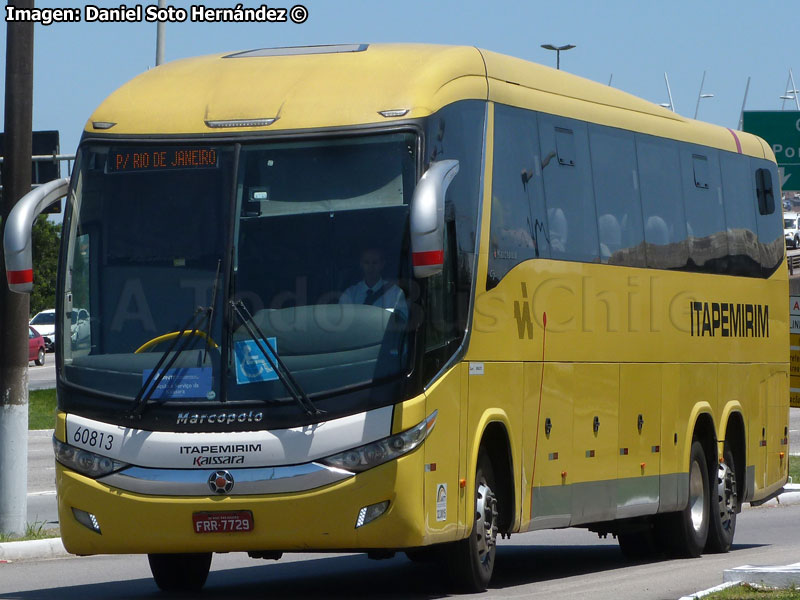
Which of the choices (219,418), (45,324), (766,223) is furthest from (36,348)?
(219,418)

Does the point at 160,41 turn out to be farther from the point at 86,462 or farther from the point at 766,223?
the point at 86,462

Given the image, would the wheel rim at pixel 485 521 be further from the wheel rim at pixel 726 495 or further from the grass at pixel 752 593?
the wheel rim at pixel 726 495

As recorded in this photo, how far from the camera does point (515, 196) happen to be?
12.3 m

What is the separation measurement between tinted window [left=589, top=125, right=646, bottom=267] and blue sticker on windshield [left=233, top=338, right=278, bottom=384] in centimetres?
426

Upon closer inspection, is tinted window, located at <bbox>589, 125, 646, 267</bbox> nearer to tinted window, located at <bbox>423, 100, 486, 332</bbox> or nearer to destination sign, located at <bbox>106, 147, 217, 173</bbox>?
tinted window, located at <bbox>423, 100, 486, 332</bbox>

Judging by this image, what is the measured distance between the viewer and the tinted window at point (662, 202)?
14938 millimetres

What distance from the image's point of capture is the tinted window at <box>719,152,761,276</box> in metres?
17.1

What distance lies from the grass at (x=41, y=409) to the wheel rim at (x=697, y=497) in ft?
60.4

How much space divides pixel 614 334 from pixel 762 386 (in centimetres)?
455

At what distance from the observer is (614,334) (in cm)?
1397

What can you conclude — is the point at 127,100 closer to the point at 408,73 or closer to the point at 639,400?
the point at 408,73

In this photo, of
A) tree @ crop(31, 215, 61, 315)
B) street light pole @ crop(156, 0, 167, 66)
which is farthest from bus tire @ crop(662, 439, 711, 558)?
tree @ crop(31, 215, 61, 315)

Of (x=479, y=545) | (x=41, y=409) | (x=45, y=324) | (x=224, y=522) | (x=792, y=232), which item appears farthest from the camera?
(x=792, y=232)

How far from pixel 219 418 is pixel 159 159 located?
5.98 feet
